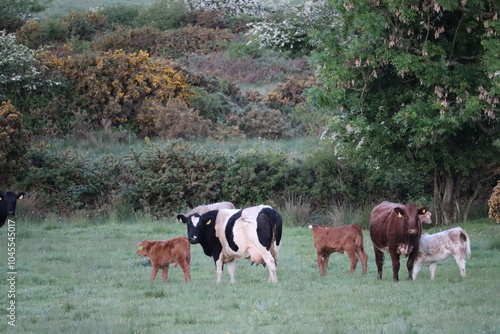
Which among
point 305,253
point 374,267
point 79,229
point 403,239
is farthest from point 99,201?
point 403,239

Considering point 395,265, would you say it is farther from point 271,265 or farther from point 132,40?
point 132,40

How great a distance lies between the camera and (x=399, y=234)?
14477 millimetres

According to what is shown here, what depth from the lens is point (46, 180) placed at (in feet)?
88.4

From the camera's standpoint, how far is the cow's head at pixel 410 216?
14.2 metres

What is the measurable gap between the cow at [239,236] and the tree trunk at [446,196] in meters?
10.0

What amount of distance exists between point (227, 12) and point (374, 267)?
→ 142 feet

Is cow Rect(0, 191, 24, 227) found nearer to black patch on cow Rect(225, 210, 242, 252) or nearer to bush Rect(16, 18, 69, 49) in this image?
black patch on cow Rect(225, 210, 242, 252)

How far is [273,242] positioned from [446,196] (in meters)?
10.3

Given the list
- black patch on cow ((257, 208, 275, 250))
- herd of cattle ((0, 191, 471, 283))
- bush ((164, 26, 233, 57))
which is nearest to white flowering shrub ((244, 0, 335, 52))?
herd of cattle ((0, 191, 471, 283))

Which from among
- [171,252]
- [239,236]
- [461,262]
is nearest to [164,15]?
[239,236]

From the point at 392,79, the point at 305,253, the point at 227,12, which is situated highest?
the point at 227,12

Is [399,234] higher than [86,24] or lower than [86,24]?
lower

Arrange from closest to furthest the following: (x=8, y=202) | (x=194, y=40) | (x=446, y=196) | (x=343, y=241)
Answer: (x=343, y=241) < (x=8, y=202) < (x=446, y=196) < (x=194, y=40)

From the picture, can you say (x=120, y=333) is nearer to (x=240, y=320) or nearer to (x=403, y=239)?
(x=240, y=320)
